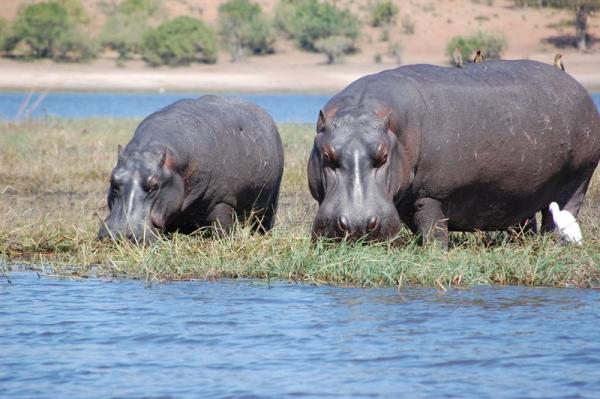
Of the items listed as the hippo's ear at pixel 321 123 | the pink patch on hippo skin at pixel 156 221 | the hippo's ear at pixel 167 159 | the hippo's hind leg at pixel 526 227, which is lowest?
the hippo's hind leg at pixel 526 227

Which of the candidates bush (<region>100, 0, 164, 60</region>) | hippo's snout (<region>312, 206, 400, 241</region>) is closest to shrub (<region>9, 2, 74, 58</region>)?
bush (<region>100, 0, 164, 60</region>)

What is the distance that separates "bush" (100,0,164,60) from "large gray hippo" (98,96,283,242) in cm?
4003

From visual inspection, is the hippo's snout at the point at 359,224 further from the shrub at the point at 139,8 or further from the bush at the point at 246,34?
the shrub at the point at 139,8

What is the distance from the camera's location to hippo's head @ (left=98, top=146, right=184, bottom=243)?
324 inches

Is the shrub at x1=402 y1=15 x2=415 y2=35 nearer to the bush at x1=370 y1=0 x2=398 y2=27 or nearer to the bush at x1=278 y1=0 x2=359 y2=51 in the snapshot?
the bush at x1=370 y1=0 x2=398 y2=27

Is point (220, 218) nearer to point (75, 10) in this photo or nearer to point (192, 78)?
point (192, 78)

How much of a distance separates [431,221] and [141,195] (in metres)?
1.96

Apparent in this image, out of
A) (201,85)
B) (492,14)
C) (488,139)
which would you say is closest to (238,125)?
(488,139)

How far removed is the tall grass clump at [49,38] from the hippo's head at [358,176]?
41757 mm

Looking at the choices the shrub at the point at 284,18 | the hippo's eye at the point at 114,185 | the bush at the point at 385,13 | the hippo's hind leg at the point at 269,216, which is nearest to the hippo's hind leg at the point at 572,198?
the hippo's hind leg at the point at 269,216

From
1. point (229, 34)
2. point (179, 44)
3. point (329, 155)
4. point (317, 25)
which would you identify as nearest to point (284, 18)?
point (229, 34)

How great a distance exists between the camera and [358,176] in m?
7.20

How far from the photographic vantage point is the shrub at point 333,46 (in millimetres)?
48156

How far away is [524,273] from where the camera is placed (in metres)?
7.57
